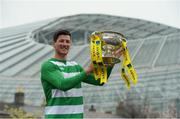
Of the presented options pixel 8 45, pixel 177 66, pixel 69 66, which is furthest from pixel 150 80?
pixel 69 66

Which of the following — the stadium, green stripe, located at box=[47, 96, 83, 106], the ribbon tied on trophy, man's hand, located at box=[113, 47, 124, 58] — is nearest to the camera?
the ribbon tied on trophy

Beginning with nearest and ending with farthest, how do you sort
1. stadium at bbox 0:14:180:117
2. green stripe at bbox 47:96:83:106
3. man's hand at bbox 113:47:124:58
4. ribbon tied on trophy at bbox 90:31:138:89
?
1. ribbon tied on trophy at bbox 90:31:138:89
2. man's hand at bbox 113:47:124:58
3. green stripe at bbox 47:96:83:106
4. stadium at bbox 0:14:180:117

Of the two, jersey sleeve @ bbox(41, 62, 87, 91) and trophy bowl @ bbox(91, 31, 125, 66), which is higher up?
trophy bowl @ bbox(91, 31, 125, 66)

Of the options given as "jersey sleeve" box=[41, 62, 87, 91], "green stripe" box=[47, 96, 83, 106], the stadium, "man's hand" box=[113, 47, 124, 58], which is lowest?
the stadium

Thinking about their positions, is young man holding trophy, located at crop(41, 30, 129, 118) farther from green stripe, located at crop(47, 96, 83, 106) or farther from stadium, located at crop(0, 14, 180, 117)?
stadium, located at crop(0, 14, 180, 117)

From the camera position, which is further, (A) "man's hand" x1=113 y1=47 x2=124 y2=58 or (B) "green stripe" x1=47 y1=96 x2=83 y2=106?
(B) "green stripe" x1=47 y1=96 x2=83 y2=106

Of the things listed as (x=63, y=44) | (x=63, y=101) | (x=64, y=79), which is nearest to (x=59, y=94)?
(x=63, y=101)

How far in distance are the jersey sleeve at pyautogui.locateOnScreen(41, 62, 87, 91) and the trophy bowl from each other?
0.72 ft

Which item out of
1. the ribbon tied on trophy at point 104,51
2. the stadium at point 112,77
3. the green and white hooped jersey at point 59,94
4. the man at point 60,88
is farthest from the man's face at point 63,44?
the stadium at point 112,77

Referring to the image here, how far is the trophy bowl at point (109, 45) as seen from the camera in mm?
4109

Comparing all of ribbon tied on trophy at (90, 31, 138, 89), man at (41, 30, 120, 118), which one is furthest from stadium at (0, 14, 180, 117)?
ribbon tied on trophy at (90, 31, 138, 89)

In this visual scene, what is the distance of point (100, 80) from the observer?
4324mm

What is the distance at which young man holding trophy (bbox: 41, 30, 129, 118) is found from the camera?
411cm

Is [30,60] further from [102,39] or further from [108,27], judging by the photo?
[102,39]
